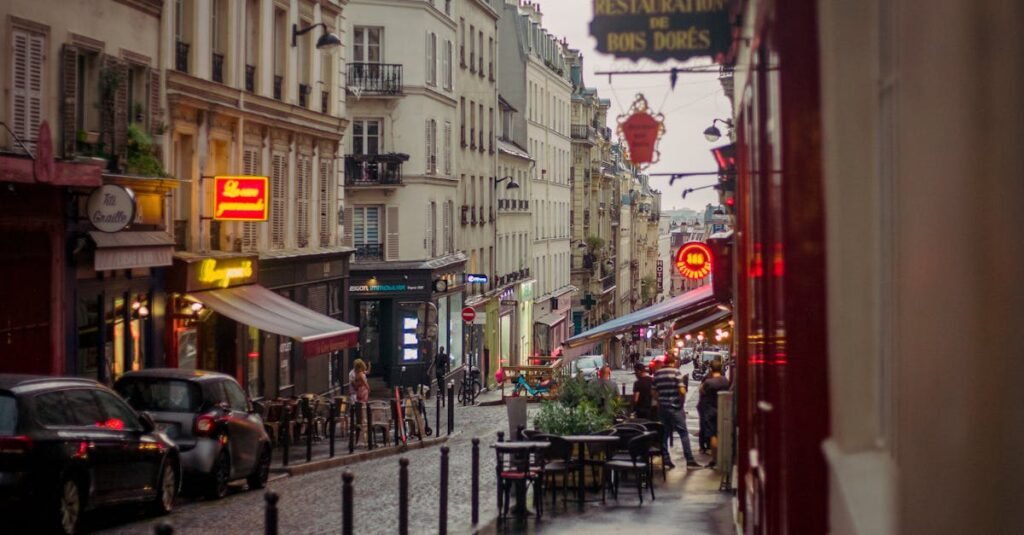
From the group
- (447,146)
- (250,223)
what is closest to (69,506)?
(250,223)

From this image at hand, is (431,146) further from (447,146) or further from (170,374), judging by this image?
(170,374)

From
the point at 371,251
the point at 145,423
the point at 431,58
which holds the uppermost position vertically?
the point at 431,58

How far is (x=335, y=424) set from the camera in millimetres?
27406

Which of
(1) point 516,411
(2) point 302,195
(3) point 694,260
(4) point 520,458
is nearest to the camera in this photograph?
(4) point 520,458

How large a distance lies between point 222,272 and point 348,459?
5.40m

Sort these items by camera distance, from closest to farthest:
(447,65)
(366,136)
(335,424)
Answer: (335,424)
(366,136)
(447,65)

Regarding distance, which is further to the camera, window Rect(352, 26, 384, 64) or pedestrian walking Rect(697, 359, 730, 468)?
window Rect(352, 26, 384, 64)

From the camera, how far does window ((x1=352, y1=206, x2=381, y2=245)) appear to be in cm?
5012

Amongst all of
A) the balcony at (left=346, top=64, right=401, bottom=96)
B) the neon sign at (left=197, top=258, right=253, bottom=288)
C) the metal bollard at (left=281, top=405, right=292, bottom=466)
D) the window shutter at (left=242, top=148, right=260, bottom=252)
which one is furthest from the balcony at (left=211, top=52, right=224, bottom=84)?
the balcony at (left=346, top=64, right=401, bottom=96)

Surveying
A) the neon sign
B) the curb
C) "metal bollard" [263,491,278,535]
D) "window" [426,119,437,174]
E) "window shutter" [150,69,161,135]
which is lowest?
the curb

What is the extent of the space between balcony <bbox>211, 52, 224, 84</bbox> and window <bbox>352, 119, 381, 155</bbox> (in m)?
20.8

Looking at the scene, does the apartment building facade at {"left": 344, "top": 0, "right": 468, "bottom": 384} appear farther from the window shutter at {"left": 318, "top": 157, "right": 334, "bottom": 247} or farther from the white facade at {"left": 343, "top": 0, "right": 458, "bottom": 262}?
the window shutter at {"left": 318, "top": 157, "right": 334, "bottom": 247}

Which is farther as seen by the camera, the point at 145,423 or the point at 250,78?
the point at 250,78

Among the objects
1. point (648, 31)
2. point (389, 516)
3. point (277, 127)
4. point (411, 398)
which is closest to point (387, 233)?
point (277, 127)
